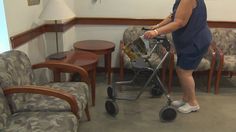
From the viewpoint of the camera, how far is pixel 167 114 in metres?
2.62

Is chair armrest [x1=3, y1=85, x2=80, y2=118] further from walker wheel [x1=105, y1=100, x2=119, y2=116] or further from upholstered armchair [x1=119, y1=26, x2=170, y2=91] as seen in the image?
upholstered armchair [x1=119, y1=26, x2=170, y2=91]

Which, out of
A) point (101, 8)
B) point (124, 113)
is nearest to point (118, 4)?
point (101, 8)

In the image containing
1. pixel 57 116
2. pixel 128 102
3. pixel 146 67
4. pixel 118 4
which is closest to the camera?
pixel 57 116

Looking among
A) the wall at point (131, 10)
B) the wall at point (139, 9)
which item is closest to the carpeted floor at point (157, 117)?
the wall at point (131, 10)

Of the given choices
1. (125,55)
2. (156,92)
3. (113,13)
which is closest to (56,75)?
(125,55)

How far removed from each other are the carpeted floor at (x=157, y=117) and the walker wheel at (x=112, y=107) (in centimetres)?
5

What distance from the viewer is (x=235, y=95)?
333cm

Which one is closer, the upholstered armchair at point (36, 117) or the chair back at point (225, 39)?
the upholstered armchair at point (36, 117)

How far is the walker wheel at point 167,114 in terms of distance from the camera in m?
2.60

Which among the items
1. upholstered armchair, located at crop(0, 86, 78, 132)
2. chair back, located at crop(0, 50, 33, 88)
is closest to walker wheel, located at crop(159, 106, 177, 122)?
upholstered armchair, located at crop(0, 86, 78, 132)

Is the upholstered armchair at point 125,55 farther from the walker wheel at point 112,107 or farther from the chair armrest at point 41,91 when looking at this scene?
the chair armrest at point 41,91

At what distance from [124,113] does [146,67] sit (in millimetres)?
547

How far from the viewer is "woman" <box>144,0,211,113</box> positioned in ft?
8.00

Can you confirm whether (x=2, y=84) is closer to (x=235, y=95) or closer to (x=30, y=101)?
(x=30, y=101)
